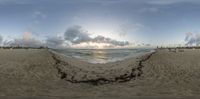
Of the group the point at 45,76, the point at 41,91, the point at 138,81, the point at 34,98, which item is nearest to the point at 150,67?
the point at 138,81

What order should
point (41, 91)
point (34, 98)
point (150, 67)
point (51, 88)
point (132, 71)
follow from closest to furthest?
point (34, 98) → point (41, 91) → point (51, 88) → point (132, 71) → point (150, 67)

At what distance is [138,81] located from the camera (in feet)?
68.5

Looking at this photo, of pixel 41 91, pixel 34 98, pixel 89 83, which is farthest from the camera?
pixel 89 83

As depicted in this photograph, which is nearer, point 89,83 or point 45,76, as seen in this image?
point 89,83

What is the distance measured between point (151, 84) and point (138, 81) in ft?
3.38

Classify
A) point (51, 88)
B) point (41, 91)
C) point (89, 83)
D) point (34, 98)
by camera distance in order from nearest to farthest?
point (34, 98), point (41, 91), point (51, 88), point (89, 83)

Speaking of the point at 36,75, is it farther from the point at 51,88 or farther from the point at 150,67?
the point at 150,67

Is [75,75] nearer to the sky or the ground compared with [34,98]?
nearer to the ground

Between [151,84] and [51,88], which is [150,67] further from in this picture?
[51,88]

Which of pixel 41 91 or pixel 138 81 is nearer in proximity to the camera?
pixel 41 91

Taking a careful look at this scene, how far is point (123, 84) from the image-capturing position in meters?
19.5

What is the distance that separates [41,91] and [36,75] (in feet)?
18.0

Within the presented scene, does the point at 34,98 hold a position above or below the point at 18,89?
above

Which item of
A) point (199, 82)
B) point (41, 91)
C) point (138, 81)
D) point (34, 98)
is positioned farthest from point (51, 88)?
point (34, 98)
